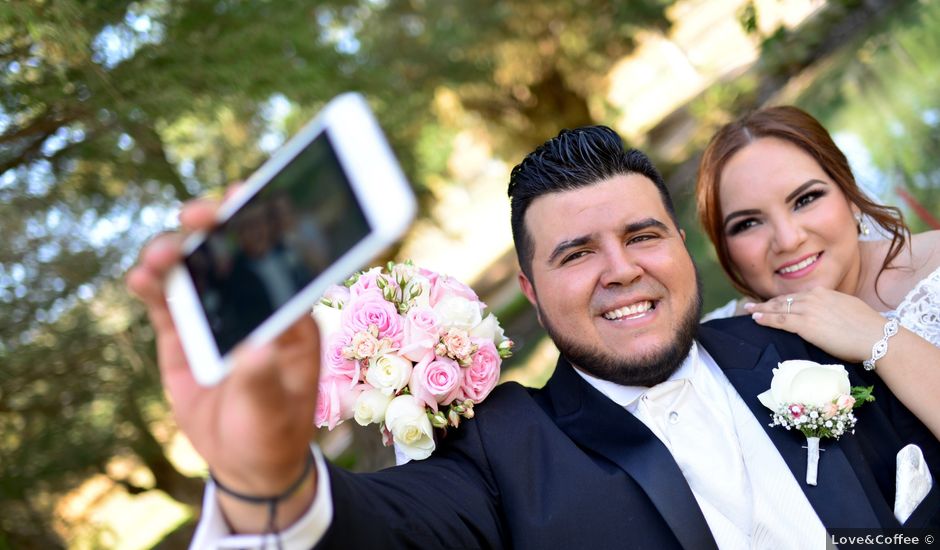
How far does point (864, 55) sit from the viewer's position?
11531mm

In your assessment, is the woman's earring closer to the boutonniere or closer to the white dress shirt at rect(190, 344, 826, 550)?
the boutonniere

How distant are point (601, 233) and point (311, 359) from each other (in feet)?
5.19

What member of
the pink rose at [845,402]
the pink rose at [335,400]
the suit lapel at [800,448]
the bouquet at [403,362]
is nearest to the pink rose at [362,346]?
the bouquet at [403,362]

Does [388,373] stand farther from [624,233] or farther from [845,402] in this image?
[845,402]

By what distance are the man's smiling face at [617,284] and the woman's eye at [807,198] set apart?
0.95 m

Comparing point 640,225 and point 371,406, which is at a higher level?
point 640,225

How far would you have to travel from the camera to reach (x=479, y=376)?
291 centimetres

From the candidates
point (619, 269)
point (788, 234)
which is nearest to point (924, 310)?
point (788, 234)

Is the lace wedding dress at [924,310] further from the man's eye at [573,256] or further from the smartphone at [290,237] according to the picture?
the smartphone at [290,237]

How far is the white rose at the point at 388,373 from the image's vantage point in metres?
2.82

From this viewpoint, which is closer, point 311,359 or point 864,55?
point 311,359

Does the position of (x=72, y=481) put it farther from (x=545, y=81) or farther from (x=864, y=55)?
(x=545, y=81)

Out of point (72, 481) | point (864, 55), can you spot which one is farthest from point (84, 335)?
point (864, 55)

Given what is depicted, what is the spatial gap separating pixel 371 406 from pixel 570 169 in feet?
3.65
